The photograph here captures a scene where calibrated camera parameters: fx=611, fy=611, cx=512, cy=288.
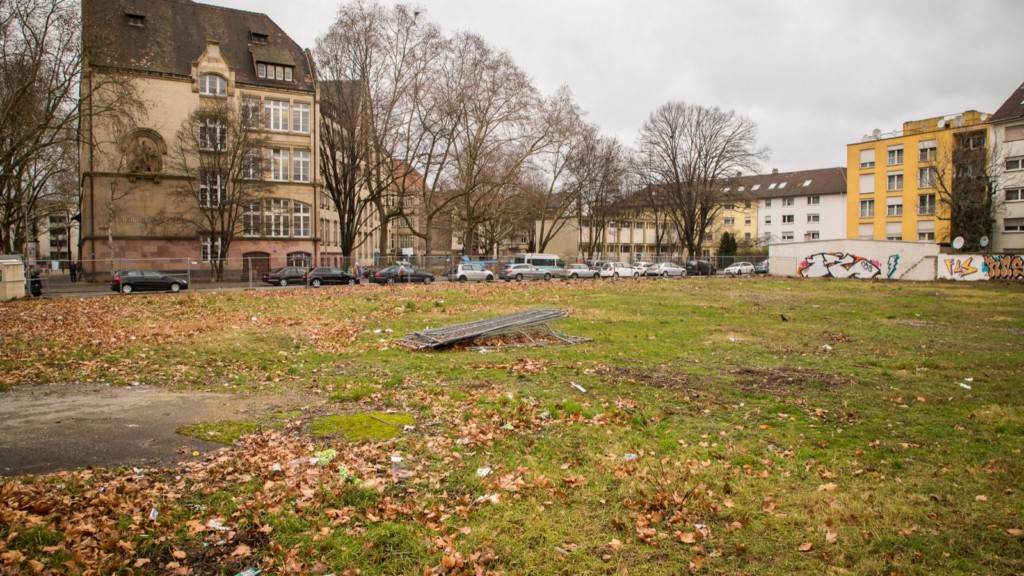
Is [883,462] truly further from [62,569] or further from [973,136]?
[973,136]

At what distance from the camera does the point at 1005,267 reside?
45.5 meters

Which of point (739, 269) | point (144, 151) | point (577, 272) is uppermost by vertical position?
point (144, 151)

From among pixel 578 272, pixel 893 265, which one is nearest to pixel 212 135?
pixel 578 272

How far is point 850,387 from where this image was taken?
9.80m

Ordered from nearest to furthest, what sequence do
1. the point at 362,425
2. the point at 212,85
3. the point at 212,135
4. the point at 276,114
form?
1. the point at 362,425
2. the point at 212,135
3. the point at 212,85
4. the point at 276,114

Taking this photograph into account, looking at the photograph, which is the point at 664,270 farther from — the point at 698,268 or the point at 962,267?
the point at 962,267

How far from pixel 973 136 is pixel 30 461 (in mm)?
Result: 74186

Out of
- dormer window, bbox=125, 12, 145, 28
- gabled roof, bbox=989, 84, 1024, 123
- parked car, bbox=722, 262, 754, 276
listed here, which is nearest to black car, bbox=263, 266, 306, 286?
dormer window, bbox=125, 12, 145, 28

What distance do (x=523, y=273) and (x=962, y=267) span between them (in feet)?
111

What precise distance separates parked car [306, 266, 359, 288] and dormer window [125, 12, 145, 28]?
27041 millimetres

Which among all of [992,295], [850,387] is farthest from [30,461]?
[992,295]

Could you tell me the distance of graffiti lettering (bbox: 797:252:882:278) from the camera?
49000mm

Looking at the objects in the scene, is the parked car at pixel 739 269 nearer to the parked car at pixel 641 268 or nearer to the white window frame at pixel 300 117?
the parked car at pixel 641 268

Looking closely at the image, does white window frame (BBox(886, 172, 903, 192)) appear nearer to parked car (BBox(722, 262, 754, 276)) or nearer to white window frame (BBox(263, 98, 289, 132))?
parked car (BBox(722, 262, 754, 276))
